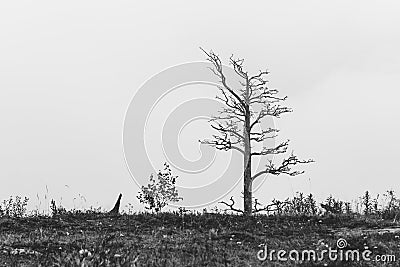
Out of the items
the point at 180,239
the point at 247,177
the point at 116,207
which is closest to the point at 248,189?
the point at 247,177

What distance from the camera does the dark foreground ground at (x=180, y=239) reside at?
1112cm

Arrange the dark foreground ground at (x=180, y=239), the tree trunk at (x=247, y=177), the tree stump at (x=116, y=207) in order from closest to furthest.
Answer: the dark foreground ground at (x=180, y=239)
the tree stump at (x=116, y=207)
the tree trunk at (x=247, y=177)

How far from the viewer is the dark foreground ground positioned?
11117mm

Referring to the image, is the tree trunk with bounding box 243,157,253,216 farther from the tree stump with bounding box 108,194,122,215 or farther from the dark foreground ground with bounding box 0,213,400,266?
the tree stump with bounding box 108,194,122,215

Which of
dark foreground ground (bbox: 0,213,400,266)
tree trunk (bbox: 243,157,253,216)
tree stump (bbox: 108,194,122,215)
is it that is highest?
tree trunk (bbox: 243,157,253,216)

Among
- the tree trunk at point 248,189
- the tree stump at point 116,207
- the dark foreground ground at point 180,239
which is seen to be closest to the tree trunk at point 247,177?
the tree trunk at point 248,189

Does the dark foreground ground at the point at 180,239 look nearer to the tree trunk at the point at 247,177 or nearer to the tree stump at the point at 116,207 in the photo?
the tree stump at the point at 116,207

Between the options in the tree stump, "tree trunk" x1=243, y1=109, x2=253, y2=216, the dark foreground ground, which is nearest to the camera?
the dark foreground ground

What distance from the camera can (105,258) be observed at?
9680 mm

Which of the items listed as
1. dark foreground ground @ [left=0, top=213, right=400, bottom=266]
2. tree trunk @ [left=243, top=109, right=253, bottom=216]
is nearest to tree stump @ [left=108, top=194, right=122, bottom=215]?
dark foreground ground @ [left=0, top=213, right=400, bottom=266]

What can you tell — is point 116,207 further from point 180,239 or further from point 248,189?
point 180,239

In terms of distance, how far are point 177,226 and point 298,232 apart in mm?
3478

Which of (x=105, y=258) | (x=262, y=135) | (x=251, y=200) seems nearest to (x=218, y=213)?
(x=251, y=200)

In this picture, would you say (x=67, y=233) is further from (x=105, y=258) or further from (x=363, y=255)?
(x=363, y=255)
